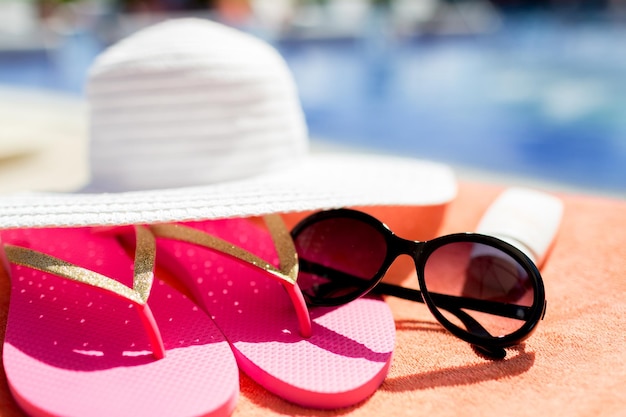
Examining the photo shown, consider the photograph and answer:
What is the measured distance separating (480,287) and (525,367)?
152 millimetres

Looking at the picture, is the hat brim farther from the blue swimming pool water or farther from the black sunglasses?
the blue swimming pool water

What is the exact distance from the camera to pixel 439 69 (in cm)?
622

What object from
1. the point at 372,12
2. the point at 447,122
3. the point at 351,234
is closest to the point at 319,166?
the point at 351,234

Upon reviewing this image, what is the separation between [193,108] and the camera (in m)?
1.02

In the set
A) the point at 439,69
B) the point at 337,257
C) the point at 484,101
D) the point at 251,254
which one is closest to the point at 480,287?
the point at 337,257

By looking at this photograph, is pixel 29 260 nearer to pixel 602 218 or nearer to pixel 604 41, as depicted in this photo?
pixel 602 218

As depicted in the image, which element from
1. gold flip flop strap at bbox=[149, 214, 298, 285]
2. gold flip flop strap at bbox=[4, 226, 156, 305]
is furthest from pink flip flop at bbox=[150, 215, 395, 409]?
gold flip flop strap at bbox=[4, 226, 156, 305]

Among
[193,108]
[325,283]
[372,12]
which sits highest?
[193,108]

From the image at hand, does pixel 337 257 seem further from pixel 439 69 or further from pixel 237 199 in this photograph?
pixel 439 69

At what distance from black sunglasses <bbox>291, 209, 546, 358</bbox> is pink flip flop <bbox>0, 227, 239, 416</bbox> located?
21 cm

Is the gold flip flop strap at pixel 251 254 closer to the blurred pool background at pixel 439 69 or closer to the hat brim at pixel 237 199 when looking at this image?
the hat brim at pixel 237 199

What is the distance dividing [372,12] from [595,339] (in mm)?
9959

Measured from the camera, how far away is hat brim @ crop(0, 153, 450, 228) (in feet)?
2.40

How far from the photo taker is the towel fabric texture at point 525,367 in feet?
2.23
